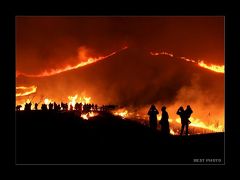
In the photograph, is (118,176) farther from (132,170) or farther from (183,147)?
(183,147)

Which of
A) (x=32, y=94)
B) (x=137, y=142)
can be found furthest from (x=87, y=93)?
(x=137, y=142)

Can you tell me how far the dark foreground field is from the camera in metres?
15.7

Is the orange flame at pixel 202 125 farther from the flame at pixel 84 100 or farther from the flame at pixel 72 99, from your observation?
the flame at pixel 72 99

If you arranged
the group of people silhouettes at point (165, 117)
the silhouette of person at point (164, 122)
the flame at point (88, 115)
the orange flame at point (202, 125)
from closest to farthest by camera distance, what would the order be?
the group of people silhouettes at point (165, 117) < the silhouette of person at point (164, 122) < the orange flame at point (202, 125) < the flame at point (88, 115)

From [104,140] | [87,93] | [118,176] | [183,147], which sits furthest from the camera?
[87,93]

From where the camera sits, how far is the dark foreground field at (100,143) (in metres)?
15.7

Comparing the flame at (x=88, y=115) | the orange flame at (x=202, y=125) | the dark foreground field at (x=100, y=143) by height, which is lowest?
the dark foreground field at (x=100, y=143)

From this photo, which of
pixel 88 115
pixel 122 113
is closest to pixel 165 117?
pixel 122 113

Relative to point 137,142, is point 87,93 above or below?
above

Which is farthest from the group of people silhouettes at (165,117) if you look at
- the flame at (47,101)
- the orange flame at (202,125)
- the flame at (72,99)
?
the flame at (47,101)

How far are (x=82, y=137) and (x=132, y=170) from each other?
10.7 ft

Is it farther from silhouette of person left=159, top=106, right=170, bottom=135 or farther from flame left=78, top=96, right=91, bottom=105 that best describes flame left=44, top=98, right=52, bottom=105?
silhouette of person left=159, top=106, right=170, bottom=135

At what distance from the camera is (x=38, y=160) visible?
15656 mm
